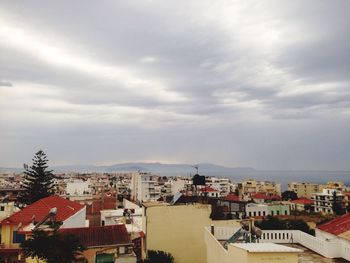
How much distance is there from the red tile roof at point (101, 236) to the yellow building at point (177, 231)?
4.07ft

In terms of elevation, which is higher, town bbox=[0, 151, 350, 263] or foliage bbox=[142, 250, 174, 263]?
town bbox=[0, 151, 350, 263]

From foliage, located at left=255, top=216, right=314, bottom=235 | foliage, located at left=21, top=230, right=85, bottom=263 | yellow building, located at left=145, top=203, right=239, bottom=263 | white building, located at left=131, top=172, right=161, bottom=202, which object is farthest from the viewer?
white building, located at left=131, top=172, right=161, bottom=202

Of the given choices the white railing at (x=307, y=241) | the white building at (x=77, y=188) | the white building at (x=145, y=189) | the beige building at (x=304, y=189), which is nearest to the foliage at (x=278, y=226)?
the white railing at (x=307, y=241)

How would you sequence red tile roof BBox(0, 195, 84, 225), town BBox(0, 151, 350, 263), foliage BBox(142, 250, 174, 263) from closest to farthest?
town BBox(0, 151, 350, 263) < foliage BBox(142, 250, 174, 263) < red tile roof BBox(0, 195, 84, 225)

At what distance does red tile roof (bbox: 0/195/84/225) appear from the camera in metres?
21.6

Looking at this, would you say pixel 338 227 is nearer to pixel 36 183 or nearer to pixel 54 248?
pixel 54 248

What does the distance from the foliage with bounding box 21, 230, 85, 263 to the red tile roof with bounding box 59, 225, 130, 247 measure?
A: 4.58ft

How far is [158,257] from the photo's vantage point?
52.5 ft

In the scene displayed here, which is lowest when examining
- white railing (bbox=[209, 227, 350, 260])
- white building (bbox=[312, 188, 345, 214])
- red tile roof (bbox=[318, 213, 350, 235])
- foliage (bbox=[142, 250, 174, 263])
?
white building (bbox=[312, 188, 345, 214])

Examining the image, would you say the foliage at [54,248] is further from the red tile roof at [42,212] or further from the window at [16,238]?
the window at [16,238]

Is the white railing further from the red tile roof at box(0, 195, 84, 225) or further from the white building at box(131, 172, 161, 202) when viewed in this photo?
the white building at box(131, 172, 161, 202)

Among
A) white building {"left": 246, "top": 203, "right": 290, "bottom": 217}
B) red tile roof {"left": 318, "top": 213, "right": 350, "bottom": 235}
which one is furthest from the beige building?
red tile roof {"left": 318, "top": 213, "right": 350, "bottom": 235}

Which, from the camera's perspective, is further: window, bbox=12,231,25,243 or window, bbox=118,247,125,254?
window, bbox=12,231,25,243

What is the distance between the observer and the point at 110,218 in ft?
99.2
